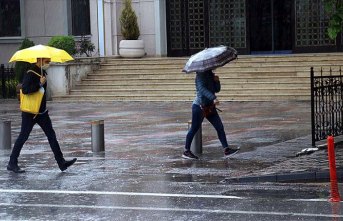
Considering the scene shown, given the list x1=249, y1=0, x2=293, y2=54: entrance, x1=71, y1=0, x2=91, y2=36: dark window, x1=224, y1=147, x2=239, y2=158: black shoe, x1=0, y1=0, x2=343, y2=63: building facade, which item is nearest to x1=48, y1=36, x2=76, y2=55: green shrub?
x1=0, y1=0, x2=343, y2=63: building facade

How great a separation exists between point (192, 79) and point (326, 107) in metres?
14.0

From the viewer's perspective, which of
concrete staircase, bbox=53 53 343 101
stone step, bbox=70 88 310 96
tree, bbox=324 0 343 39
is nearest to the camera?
tree, bbox=324 0 343 39

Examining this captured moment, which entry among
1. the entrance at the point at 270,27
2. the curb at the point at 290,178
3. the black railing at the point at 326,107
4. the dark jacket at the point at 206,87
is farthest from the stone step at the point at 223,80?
the curb at the point at 290,178

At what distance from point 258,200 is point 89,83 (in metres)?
20.7

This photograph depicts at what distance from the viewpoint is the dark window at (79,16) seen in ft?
119

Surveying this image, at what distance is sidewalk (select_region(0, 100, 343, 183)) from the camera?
527 inches

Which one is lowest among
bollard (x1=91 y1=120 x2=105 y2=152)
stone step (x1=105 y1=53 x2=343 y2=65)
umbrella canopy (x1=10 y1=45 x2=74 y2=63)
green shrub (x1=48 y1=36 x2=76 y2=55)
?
bollard (x1=91 y1=120 x2=105 y2=152)

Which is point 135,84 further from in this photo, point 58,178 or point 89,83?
point 58,178

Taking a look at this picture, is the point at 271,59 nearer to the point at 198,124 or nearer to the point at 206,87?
the point at 198,124

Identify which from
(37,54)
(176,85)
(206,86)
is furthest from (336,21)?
(176,85)

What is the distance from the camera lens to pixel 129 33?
108 ft

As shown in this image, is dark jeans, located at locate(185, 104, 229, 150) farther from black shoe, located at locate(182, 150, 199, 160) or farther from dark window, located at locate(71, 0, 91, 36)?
dark window, located at locate(71, 0, 91, 36)

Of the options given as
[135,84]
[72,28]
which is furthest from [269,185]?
[72,28]

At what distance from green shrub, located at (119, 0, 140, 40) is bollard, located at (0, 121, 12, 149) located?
16071mm
